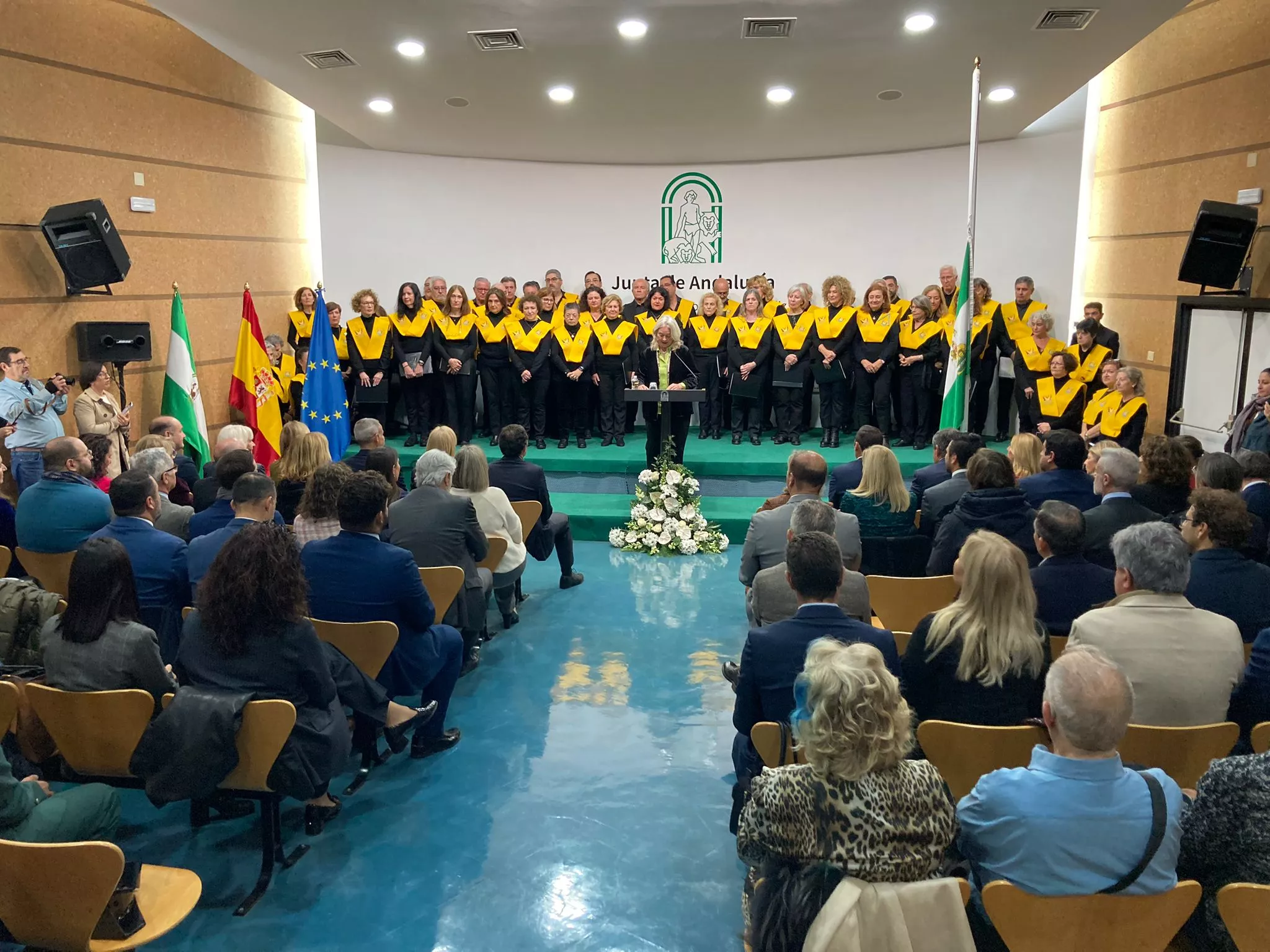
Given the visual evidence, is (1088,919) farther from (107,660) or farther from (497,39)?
(497,39)

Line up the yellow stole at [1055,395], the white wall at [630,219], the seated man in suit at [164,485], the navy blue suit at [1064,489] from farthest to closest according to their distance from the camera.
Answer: the white wall at [630,219] → the yellow stole at [1055,395] → the navy blue suit at [1064,489] → the seated man in suit at [164,485]

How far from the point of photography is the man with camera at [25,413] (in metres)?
5.52

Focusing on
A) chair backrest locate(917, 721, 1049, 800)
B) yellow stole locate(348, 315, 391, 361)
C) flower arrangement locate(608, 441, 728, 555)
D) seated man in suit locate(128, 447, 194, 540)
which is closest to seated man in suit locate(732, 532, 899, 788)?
chair backrest locate(917, 721, 1049, 800)

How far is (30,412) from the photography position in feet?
18.3

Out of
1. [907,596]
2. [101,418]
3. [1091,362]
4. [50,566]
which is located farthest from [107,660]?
[1091,362]

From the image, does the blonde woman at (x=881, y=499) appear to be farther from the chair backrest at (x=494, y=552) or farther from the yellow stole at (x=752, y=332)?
the yellow stole at (x=752, y=332)

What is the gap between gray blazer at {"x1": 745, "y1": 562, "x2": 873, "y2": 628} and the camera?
326cm

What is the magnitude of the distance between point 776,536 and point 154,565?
2.49m

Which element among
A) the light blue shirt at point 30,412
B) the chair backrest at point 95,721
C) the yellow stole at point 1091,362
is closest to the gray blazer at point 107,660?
the chair backrest at point 95,721

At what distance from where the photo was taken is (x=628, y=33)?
6324mm

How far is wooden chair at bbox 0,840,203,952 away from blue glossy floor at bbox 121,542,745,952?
0.67 m

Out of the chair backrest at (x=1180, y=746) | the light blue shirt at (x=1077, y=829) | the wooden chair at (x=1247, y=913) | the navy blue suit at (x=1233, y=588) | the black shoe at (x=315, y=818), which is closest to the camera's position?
the wooden chair at (x=1247, y=913)

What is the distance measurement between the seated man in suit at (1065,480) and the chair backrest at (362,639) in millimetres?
2994

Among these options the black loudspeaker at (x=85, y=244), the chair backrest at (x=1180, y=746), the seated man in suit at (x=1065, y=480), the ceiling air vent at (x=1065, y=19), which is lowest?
the chair backrest at (x=1180, y=746)
